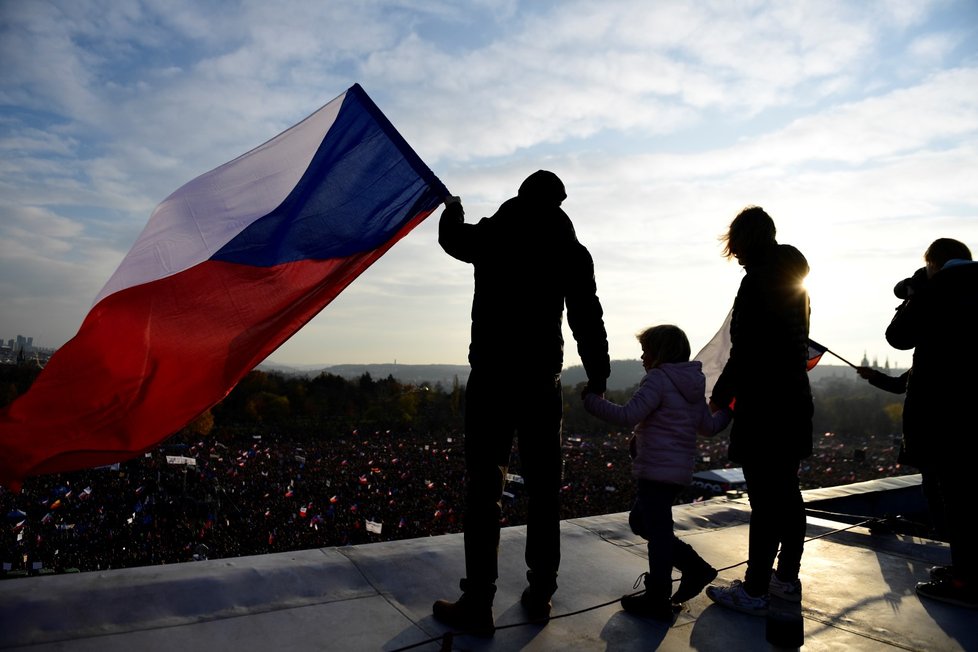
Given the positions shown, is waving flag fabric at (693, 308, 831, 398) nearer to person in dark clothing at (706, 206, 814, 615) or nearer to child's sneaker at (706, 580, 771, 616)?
person in dark clothing at (706, 206, 814, 615)

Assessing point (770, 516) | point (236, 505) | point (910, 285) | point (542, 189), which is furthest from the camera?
point (236, 505)

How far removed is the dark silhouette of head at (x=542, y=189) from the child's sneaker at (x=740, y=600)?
208 cm

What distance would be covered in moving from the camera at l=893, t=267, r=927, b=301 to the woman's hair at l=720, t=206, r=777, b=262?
820 millimetres

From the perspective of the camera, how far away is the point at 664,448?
3.15 meters

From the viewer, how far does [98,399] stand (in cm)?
304

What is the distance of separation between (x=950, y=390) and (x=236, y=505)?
73.5ft

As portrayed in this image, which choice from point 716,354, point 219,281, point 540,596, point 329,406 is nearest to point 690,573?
point 540,596

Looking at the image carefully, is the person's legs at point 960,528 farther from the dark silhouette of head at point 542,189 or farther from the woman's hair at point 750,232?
the dark silhouette of head at point 542,189

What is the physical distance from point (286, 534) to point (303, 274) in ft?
55.9

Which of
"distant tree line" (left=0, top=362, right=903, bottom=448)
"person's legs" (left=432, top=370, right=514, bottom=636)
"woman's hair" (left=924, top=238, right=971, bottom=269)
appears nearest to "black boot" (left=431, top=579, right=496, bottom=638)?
"person's legs" (left=432, top=370, right=514, bottom=636)

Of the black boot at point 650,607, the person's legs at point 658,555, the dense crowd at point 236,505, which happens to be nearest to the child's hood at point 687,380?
the person's legs at point 658,555

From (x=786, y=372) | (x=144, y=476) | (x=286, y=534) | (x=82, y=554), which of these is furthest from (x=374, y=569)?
(x=144, y=476)

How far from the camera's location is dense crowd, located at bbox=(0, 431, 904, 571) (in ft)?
53.3

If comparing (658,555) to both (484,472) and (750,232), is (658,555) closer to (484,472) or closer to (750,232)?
(484,472)
